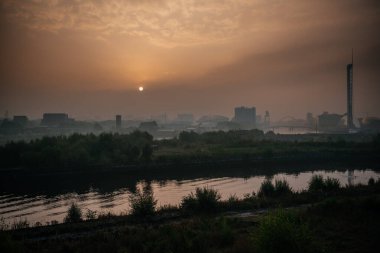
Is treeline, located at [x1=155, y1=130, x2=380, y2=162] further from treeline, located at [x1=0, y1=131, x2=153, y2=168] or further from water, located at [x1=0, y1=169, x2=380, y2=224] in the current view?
water, located at [x1=0, y1=169, x2=380, y2=224]

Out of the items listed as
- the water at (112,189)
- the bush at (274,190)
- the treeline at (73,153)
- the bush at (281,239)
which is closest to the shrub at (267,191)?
the bush at (274,190)

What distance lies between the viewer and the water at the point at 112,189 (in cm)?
3806

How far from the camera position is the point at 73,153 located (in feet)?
238

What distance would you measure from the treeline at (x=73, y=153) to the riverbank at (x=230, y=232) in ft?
162

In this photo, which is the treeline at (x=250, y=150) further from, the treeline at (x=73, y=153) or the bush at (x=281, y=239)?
the bush at (x=281, y=239)

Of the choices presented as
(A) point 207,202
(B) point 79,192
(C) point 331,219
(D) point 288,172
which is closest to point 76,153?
(B) point 79,192

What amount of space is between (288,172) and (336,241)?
52351 millimetres

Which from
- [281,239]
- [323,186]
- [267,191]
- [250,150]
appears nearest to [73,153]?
[250,150]

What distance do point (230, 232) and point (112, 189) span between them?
3633 cm

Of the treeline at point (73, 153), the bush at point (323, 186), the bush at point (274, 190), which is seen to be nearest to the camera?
the bush at point (274, 190)

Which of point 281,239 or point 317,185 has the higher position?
point 281,239

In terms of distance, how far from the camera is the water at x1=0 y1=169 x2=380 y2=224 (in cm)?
3806

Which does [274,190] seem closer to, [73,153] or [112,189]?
[112,189]

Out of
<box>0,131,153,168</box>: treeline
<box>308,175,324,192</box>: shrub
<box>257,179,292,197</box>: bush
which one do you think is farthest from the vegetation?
<box>257,179,292,197</box>: bush
